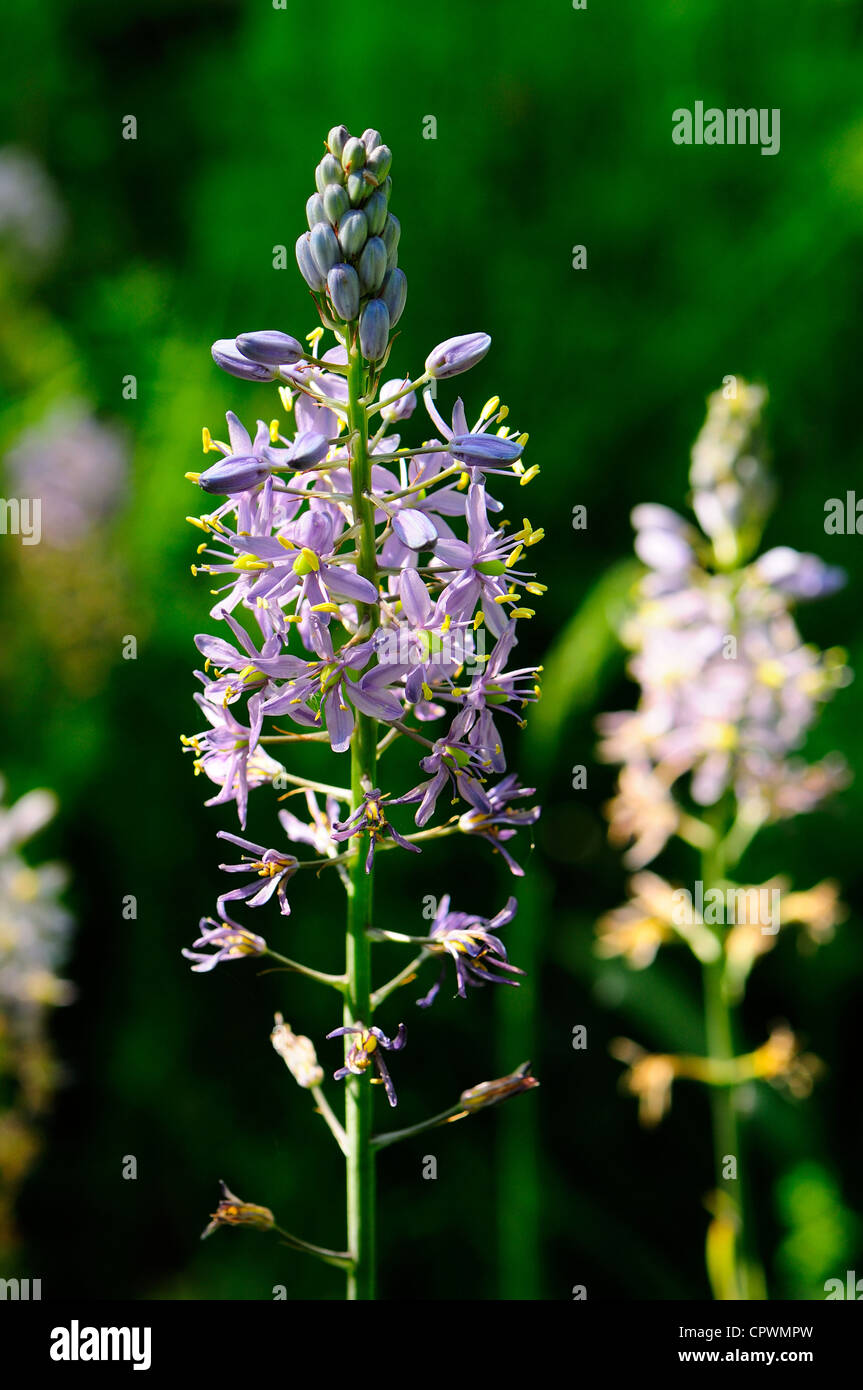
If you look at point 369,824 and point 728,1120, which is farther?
point 728,1120

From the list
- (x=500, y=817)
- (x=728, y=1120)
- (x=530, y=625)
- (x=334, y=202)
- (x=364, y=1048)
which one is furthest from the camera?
(x=530, y=625)

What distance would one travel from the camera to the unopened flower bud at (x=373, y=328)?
2.18 meters

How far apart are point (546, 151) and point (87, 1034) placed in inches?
255

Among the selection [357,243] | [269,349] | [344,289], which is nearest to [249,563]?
[269,349]

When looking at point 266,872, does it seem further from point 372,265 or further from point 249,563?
point 372,265

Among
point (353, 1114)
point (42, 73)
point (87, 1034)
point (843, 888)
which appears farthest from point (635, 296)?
point (353, 1114)

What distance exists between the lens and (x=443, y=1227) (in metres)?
5.75

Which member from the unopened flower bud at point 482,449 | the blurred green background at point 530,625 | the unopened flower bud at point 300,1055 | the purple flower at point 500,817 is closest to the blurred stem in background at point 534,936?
the blurred green background at point 530,625

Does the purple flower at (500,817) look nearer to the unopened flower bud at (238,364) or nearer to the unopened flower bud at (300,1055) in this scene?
the unopened flower bud at (300,1055)

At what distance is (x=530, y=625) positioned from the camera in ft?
22.5

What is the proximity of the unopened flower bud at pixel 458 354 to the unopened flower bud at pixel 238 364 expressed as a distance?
1.12 ft

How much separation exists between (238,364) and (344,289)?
28 cm

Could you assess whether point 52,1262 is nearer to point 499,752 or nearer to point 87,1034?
point 87,1034

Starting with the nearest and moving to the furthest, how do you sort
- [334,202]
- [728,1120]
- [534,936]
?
[334,202], [728,1120], [534,936]
